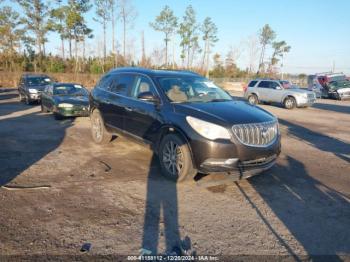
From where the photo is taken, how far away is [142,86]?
6633 millimetres

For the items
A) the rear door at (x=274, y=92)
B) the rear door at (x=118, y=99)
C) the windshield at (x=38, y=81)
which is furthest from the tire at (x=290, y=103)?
the rear door at (x=118, y=99)

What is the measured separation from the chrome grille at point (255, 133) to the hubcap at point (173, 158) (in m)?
1.02

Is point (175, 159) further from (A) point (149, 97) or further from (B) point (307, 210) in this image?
(B) point (307, 210)

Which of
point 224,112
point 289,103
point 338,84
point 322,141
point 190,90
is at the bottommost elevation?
point 322,141

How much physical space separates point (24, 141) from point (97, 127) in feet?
6.53

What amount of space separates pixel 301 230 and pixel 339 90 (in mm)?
27149

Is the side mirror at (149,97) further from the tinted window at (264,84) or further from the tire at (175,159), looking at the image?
the tinted window at (264,84)

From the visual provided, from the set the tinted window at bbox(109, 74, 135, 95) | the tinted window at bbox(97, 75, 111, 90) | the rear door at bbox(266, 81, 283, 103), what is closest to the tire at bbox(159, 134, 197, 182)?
the tinted window at bbox(109, 74, 135, 95)

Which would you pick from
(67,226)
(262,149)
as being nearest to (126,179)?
(67,226)

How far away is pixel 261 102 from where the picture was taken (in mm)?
23297

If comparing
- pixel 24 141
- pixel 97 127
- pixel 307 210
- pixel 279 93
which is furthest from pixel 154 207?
pixel 279 93

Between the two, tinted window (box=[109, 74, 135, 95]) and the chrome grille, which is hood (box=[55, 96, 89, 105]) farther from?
the chrome grille

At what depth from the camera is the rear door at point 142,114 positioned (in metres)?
6.11

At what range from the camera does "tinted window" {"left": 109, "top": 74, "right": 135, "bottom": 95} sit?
710 centimetres
